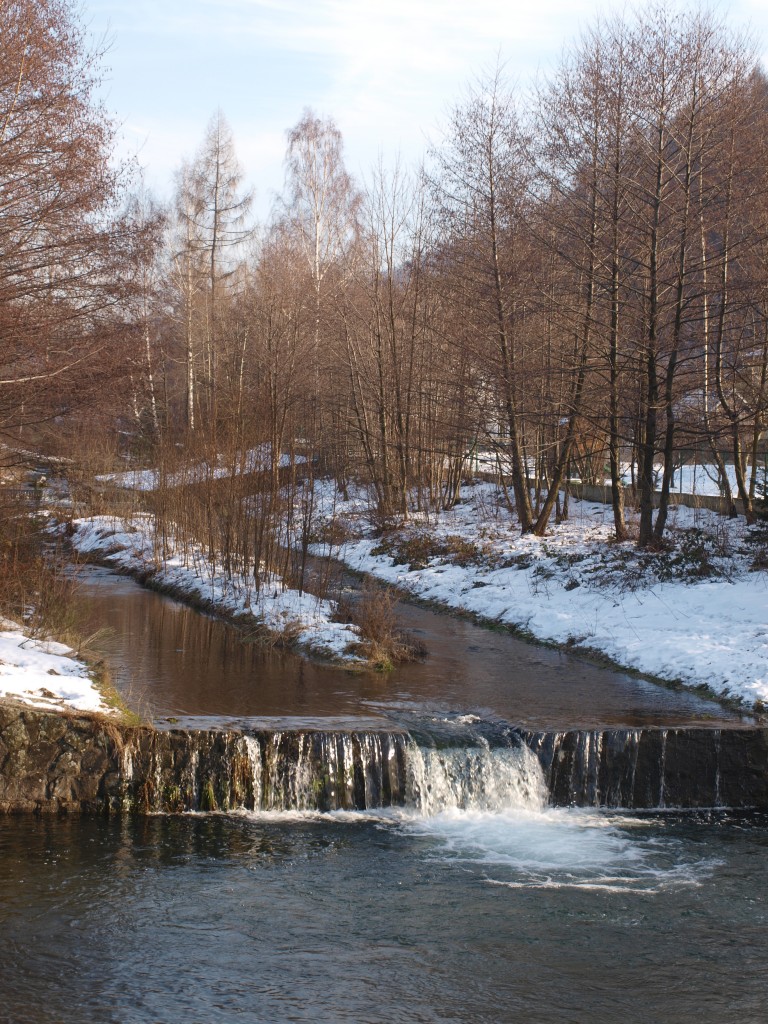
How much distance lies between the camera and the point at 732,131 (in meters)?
16.3

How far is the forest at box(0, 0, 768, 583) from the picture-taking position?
1081 cm

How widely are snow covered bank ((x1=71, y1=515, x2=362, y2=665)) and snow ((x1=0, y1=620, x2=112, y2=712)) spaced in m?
4.03

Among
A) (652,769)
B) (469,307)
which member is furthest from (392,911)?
(469,307)

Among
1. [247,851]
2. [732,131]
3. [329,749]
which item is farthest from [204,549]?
[732,131]

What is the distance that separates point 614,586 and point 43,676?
9781 millimetres

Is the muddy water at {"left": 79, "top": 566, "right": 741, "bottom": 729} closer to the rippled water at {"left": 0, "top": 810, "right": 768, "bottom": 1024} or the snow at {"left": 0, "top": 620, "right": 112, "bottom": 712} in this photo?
the snow at {"left": 0, "top": 620, "right": 112, "bottom": 712}

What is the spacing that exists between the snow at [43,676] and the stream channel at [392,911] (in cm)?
83

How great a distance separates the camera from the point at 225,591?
643 inches

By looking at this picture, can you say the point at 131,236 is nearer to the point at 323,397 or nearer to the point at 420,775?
the point at 420,775

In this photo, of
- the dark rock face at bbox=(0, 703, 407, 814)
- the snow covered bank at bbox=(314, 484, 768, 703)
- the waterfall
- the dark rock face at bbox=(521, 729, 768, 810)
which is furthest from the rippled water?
the snow covered bank at bbox=(314, 484, 768, 703)

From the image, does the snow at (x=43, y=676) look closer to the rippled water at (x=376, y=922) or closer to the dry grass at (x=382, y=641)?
the rippled water at (x=376, y=922)

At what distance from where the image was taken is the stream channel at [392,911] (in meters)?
5.48

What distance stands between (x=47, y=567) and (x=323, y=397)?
1722 centimetres

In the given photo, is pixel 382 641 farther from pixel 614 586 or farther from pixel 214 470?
pixel 214 470
